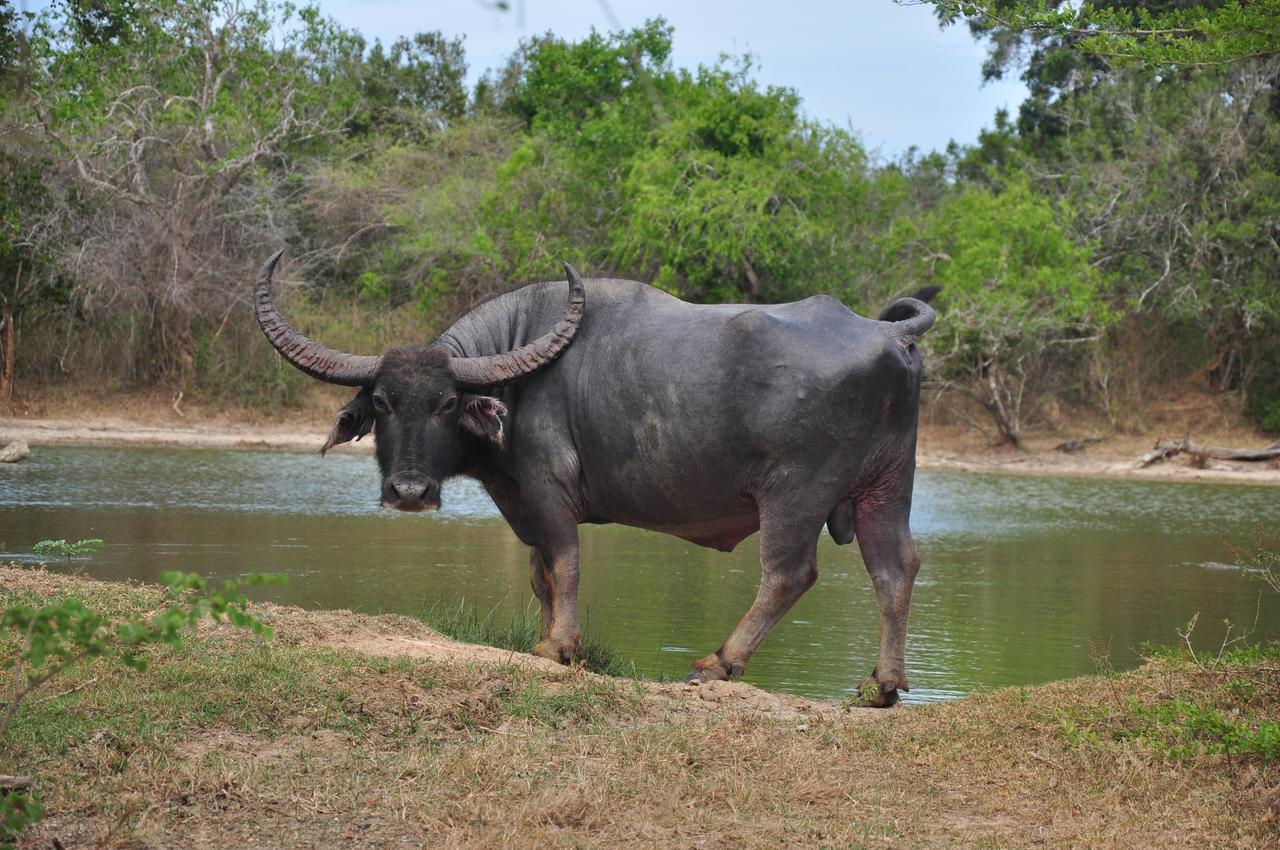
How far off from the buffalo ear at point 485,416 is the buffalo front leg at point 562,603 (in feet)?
2.38

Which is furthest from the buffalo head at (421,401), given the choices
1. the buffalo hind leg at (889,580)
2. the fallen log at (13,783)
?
the fallen log at (13,783)

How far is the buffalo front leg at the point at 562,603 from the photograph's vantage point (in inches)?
306

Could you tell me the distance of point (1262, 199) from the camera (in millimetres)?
29531

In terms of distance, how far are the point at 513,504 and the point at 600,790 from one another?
3573 mm

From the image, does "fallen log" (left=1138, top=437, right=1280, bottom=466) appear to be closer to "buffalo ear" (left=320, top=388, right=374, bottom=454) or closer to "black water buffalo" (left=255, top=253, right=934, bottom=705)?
"black water buffalo" (left=255, top=253, right=934, bottom=705)

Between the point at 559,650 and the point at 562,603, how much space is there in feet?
0.88

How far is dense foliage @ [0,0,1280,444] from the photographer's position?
89.4 ft

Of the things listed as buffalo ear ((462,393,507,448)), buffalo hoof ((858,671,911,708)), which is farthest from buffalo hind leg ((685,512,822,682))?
buffalo ear ((462,393,507,448))

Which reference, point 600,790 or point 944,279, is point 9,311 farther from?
point 600,790

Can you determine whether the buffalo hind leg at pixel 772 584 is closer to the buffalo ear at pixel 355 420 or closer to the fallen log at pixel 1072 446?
the buffalo ear at pixel 355 420

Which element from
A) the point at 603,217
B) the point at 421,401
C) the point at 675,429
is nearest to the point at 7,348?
the point at 603,217

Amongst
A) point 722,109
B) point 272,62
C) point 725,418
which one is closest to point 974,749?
point 725,418

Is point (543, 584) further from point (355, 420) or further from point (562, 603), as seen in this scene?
point (355, 420)

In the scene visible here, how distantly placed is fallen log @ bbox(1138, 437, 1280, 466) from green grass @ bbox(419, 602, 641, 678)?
2067 centimetres
